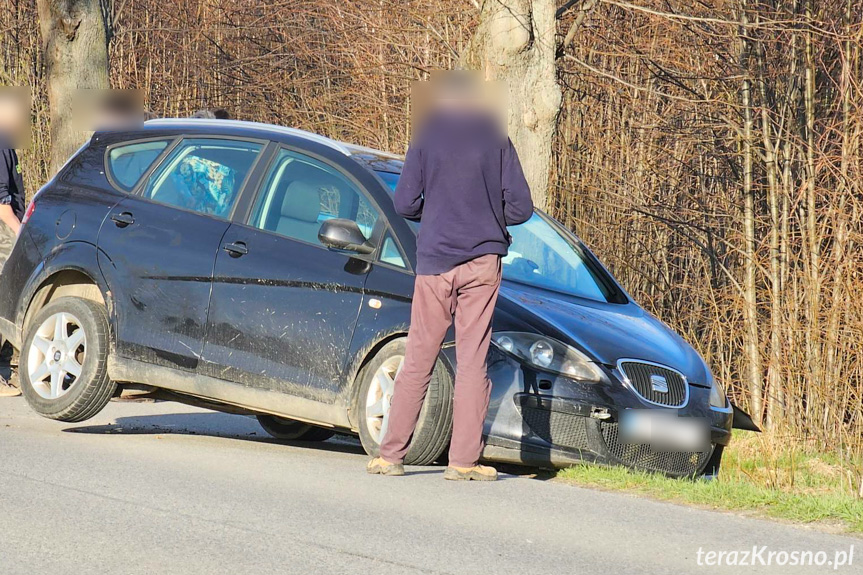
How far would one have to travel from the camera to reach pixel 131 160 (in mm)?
8383

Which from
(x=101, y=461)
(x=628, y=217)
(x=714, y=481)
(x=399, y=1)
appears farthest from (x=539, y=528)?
(x=399, y=1)

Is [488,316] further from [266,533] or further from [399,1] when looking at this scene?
[399,1]

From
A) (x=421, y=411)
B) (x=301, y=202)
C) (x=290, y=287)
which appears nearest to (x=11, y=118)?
(x=301, y=202)

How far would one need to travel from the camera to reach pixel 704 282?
51.5 feet

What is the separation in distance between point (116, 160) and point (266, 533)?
3876 millimetres

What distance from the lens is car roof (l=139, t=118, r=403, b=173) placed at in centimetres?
776

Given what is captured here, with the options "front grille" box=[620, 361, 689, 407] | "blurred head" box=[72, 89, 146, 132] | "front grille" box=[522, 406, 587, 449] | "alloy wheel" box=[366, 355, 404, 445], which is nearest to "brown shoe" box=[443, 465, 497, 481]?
"front grille" box=[522, 406, 587, 449]

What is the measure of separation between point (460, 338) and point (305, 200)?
1.57 metres

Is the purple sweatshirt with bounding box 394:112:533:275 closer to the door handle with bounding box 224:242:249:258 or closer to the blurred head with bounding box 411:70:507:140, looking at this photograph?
the blurred head with bounding box 411:70:507:140

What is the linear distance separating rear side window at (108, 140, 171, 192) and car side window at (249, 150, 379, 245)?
3.21ft

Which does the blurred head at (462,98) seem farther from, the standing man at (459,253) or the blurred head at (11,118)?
the blurred head at (11,118)

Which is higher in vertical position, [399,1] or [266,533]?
[399,1]

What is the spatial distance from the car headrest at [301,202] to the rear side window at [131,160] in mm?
1107

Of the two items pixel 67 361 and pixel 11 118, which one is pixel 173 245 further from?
pixel 11 118
